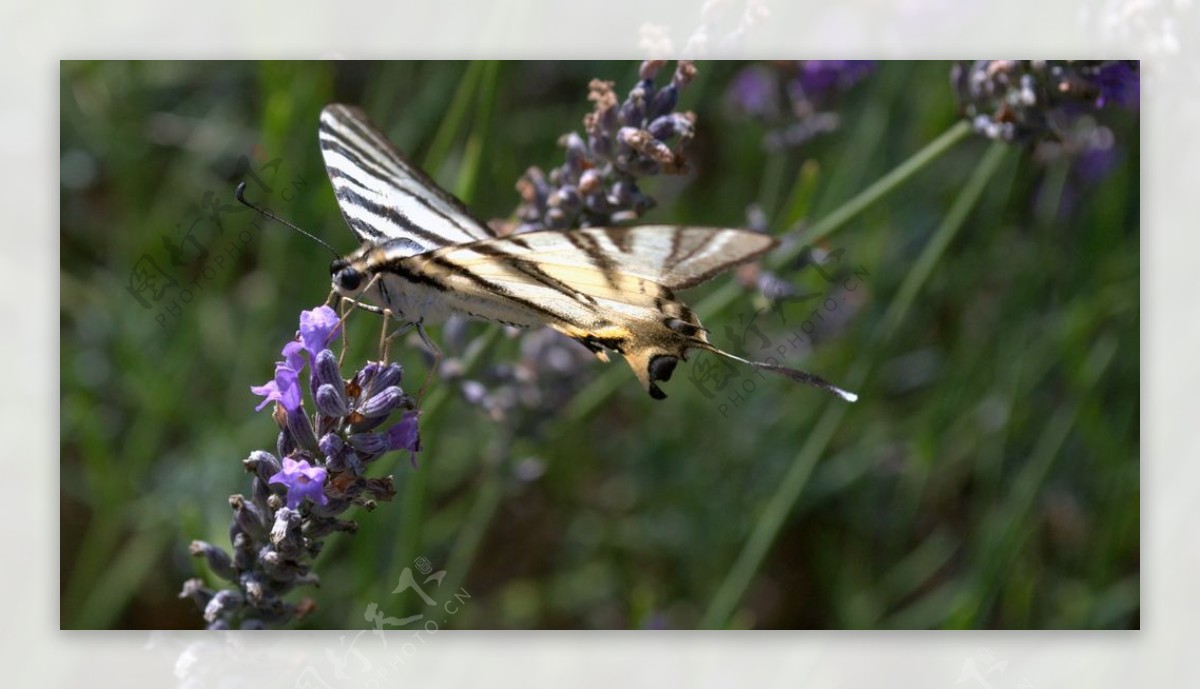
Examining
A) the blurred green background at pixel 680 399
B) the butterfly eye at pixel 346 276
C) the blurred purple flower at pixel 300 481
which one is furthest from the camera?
the blurred green background at pixel 680 399

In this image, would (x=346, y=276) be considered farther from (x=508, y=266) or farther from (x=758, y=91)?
(x=758, y=91)

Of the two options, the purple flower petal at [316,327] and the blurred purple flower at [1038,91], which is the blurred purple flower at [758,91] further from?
the purple flower petal at [316,327]

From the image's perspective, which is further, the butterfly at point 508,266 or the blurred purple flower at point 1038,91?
the blurred purple flower at point 1038,91

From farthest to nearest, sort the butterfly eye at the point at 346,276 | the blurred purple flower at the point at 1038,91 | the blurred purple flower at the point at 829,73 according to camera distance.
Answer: the blurred purple flower at the point at 829,73 → the blurred purple flower at the point at 1038,91 → the butterfly eye at the point at 346,276

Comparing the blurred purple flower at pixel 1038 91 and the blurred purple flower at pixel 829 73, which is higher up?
the blurred purple flower at pixel 829 73

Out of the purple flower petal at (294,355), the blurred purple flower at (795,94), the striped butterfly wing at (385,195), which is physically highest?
the blurred purple flower at (795,94)

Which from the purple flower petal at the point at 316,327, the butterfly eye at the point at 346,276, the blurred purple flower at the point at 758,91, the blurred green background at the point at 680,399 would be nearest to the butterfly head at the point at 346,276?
the butterfly eye at the point at 346,276

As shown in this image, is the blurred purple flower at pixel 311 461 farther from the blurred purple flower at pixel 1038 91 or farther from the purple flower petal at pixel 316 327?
the blurred purple flower at pixel 1038 91
